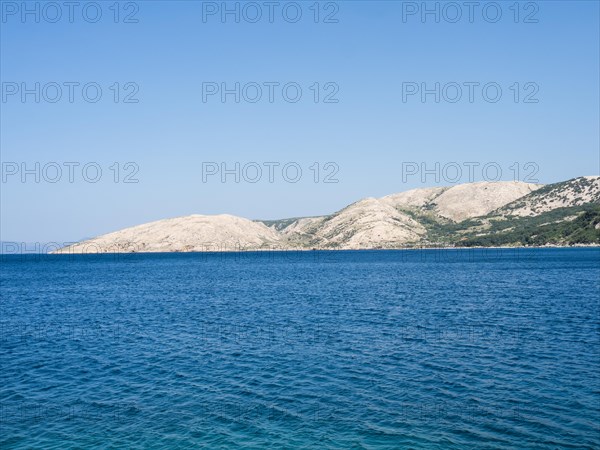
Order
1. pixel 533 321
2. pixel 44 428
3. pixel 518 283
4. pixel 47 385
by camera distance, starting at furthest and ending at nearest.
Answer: pixel 518 283 → pixel 533 321 → pixel 47 385 → pixel 44 428

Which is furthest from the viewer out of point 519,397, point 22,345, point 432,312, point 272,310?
point 272,310

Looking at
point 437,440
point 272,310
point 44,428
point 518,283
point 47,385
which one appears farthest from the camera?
point 518,283

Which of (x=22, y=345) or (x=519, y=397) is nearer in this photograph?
(x=519, y=397)

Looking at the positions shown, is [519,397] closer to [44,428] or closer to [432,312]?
[44,428]

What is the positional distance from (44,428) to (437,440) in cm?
2463

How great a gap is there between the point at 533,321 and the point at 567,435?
136 feet

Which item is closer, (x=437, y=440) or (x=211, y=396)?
(x=437, y=440)

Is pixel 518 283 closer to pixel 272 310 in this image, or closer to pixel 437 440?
pixel 272 310

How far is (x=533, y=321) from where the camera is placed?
219ft

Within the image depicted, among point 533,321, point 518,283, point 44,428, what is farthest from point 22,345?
point 518,283

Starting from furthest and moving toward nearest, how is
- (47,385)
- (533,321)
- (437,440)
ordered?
(533,321)
(47,385)
(437,440)

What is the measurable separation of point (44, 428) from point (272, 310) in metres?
55.4

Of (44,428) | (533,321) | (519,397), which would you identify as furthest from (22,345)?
(533,321)

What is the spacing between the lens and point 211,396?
3728cm
